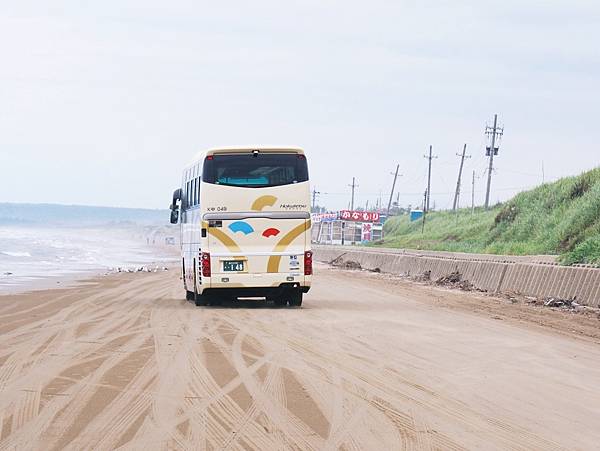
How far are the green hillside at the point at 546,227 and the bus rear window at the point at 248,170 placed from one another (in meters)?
9.63

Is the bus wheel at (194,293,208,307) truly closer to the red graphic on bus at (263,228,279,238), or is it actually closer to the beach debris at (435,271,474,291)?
the red graphic on bus at (263,228,279,238)

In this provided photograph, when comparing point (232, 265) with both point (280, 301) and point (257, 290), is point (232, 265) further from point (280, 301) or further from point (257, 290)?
point (280, 301)

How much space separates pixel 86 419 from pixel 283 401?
6.36 feet

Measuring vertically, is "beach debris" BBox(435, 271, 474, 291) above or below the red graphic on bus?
below

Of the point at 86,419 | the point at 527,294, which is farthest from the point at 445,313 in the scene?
the point at 86,419

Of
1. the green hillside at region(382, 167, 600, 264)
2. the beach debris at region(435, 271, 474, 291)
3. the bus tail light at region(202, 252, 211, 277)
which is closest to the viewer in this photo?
the bus tail light at region(202, 252, 211, 277)

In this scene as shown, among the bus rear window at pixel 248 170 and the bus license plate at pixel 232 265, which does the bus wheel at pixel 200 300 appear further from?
the bus rear window at pixel 248 170

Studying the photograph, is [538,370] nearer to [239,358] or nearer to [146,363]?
[239,358]

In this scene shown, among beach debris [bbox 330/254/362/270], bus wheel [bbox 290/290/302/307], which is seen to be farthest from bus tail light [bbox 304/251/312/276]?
beach debris [bbox 330/254/362/270]

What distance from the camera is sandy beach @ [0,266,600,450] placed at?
8.44 metres

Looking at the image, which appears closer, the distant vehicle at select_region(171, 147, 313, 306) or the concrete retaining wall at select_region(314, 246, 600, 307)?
the distant vehicle at select_region(171, 147, 313, 306)

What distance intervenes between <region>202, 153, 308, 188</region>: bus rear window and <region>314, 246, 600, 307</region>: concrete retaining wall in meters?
7.13

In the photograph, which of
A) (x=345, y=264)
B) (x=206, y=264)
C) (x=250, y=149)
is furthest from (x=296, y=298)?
(x=345, y=264)

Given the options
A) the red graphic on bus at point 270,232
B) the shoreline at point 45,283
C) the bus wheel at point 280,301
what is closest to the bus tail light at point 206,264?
the red graphic on bus at point 270,232
